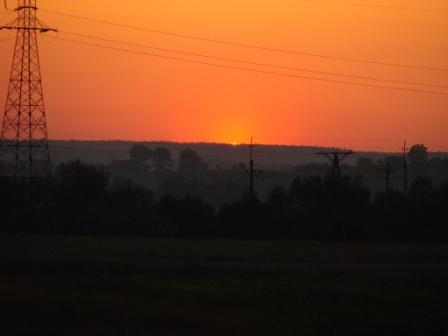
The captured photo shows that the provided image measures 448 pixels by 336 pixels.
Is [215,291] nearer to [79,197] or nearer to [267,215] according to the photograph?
[267,215]

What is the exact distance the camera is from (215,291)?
1483 inches

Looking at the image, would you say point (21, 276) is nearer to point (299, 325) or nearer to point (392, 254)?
point (299, 325)

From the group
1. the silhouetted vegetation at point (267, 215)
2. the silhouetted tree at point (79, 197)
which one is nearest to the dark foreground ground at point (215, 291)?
the silhouetted tree at point (79, 197)

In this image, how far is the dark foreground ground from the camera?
91.7 ft

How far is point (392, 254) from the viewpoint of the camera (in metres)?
64.6

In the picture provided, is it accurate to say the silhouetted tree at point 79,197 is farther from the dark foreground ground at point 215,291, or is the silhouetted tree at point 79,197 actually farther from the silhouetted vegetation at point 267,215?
the dark foreground ground at point 215,291

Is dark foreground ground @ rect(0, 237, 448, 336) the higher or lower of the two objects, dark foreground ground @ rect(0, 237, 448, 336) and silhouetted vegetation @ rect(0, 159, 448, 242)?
the lower

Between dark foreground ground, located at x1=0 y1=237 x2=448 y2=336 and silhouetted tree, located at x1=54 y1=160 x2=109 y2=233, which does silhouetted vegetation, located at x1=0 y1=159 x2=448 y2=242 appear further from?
dark foreground ground, located at x1=0 y1=237 x2=448 y2=336

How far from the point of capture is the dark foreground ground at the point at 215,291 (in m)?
27.9

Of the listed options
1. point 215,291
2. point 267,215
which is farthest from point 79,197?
point 215,291

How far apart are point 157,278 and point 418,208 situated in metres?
45.4

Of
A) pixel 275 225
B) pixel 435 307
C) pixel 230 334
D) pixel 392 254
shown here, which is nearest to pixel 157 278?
pixel 435 307

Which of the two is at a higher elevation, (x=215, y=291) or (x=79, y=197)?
(x=79, y=197)

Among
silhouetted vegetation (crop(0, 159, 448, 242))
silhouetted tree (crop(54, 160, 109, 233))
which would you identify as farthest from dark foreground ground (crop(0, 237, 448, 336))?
silhouetted vegetation (crop(0, 159, 448, 242))
